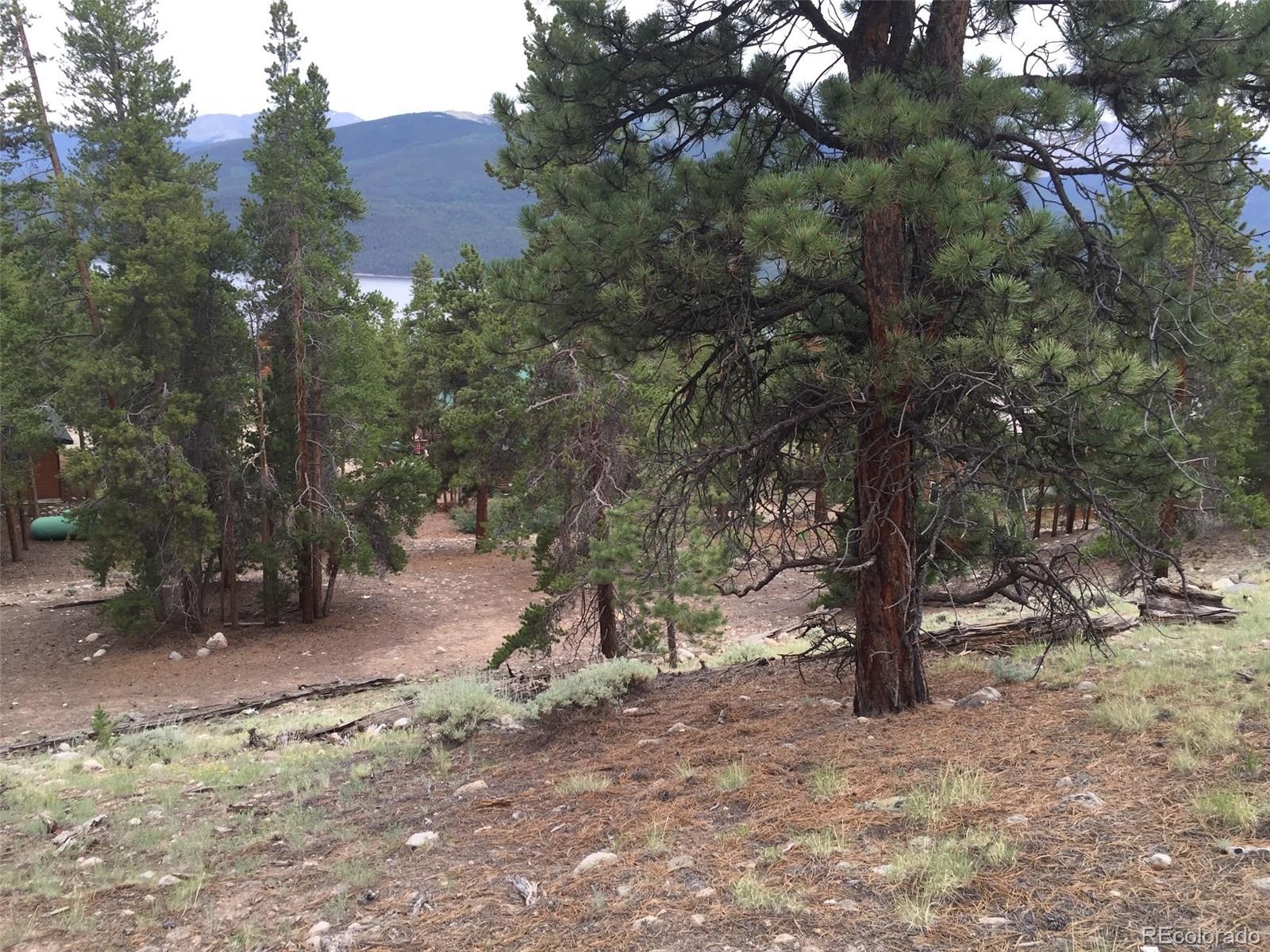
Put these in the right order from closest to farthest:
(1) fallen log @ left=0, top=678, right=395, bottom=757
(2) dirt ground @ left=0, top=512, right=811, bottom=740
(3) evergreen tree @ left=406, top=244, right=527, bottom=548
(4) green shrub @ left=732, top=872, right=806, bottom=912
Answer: (4) green shrub @ left=732, top=872, right=806, bottom=912 → (1) fallen log @ left=0, top=678, right=395, bottom=757 → (2) dirt ground @ left=0, top=512, right=811, bottom=740 → (3) evergreen tree @ left=406, top=244, right=527, bottom=548

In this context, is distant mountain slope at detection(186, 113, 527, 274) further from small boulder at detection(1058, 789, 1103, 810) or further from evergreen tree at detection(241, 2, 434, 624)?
small boulder at detection(1058, 789, 1103, 810)

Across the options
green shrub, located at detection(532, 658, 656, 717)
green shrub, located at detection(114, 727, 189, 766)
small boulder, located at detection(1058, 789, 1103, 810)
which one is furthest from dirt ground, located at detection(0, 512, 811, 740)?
small boulder, located at detection(1058, 789, 1103, 810)

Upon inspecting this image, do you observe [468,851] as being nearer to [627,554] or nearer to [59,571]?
[627,554]

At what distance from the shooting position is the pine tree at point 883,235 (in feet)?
16.0

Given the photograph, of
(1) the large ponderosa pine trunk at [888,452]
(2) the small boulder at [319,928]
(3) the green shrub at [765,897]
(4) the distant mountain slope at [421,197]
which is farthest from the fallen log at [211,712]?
(4) the distant mountain slope at [421,197]

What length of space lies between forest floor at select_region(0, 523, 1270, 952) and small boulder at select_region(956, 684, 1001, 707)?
0.18 meters

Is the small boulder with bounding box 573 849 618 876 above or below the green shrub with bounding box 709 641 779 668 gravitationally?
above

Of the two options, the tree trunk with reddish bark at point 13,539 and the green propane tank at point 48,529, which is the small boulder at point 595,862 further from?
the green propane tank at point 48,529

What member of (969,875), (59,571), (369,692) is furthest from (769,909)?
(59,571)

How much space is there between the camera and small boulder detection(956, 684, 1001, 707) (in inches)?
251

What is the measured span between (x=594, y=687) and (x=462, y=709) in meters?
1.13

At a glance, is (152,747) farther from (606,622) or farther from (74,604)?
(74,604)

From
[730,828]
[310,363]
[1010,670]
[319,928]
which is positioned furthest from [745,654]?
[310,363]

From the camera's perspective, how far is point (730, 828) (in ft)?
14.7
